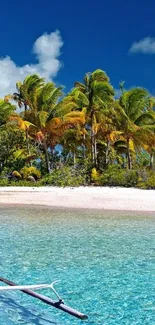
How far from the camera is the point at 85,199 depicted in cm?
1933

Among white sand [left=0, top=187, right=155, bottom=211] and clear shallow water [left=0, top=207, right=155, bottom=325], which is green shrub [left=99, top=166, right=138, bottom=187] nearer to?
white sand [left=0, top=187, right=155, bottom=211]

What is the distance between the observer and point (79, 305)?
5.98 m

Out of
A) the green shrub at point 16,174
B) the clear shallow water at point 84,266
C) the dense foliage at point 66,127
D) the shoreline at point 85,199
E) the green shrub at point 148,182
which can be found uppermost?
the dense foliage at point 66,127

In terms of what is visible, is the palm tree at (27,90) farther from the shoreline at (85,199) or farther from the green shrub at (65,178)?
the shoreline at (85,199)

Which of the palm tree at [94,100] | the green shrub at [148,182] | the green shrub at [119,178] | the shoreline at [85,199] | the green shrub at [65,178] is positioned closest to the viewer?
the shoreline at [85,199]

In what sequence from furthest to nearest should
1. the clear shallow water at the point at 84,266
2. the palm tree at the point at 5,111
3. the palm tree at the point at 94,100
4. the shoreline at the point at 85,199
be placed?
the palm tree at the point at 5,111, the palm tree at the point at 94,100, the shoreline at the point at 85,199, the clear shallow water at the point at 84,266

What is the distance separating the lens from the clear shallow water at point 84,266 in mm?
5668

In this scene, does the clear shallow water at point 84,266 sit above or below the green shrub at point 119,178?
below

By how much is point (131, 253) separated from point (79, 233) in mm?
2794

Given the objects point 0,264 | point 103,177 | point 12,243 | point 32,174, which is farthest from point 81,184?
point 0,264

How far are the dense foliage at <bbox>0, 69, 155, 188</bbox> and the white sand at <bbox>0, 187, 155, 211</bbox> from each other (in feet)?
10.7

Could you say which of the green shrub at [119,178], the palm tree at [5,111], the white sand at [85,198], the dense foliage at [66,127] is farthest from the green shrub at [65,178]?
the palm tree at [5,111]

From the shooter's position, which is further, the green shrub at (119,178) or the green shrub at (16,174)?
the green shrub at (16,174)

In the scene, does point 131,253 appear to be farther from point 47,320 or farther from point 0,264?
point 47,320
